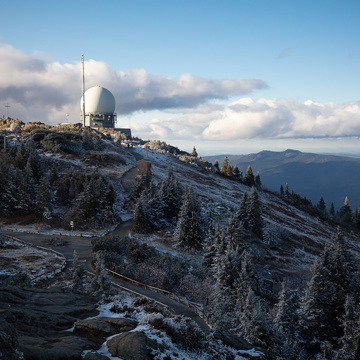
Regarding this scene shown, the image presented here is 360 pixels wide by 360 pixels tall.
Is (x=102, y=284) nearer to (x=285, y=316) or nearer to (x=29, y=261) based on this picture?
(x=29, y=261)

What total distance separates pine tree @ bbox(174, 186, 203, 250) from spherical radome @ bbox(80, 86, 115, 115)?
73.7 m

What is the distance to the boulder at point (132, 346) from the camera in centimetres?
952

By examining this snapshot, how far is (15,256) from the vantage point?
26.9m

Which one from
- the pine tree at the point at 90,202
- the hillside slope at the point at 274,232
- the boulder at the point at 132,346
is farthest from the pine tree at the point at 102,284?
the pine tree at the point at 90,202

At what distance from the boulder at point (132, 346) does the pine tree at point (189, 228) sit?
24.6 m

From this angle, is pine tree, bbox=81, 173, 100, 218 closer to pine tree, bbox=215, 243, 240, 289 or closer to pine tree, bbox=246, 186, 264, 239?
pine tree, bbox=215, 243, 240, 289

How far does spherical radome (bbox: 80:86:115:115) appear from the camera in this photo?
3841 inches

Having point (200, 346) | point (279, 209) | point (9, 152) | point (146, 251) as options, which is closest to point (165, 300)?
point (200, 346)

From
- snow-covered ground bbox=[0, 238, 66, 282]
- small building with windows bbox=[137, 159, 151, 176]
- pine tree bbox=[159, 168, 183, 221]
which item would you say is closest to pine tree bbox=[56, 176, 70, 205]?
small building with windows bbox=[137, 159, 151, 176]

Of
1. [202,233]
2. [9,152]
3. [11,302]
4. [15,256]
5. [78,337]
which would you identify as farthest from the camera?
[9,152]

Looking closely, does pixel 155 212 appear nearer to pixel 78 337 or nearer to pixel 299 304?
pixel 299 304

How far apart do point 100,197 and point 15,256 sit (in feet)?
57.4

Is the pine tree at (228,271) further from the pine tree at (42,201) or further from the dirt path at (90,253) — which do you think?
the pine tree at (42,201)

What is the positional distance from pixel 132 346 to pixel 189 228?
26.1m
